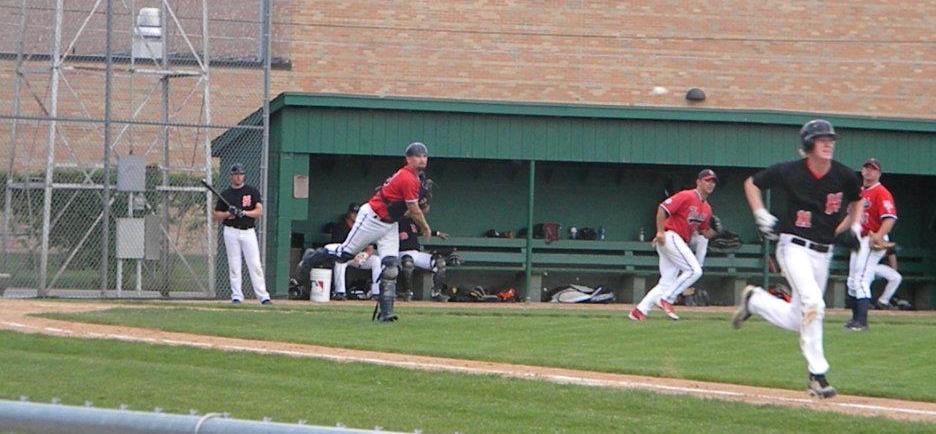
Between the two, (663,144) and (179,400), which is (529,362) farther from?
(663,144)

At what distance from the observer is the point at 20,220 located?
22328mm

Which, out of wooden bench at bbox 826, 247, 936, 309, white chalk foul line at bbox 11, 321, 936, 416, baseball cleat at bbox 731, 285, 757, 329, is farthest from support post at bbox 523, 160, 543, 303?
baseball cleat at bbox 731, 285, 757, 329

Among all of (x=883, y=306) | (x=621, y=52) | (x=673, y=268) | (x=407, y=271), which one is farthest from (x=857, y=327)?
(x=621, y=52)

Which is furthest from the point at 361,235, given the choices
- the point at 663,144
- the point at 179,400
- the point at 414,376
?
the point at 663,144

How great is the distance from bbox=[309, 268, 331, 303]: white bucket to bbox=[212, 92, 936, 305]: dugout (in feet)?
1.97

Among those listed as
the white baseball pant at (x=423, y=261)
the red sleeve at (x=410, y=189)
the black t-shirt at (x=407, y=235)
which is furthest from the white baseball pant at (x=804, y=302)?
the white baseball pant at (x=423, y=261)

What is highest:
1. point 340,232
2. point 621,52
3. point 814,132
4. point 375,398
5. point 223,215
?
point 621,52

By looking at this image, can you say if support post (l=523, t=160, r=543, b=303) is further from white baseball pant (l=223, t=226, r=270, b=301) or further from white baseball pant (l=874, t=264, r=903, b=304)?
white baseball pant (l=223, t=226, r=270, b=301)

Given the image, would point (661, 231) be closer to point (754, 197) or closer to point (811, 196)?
point (754, 197)

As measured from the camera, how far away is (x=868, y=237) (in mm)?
16406

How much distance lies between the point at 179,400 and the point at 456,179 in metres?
16.5

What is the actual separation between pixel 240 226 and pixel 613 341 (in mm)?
6874

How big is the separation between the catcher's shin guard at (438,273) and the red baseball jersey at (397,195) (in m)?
8.41

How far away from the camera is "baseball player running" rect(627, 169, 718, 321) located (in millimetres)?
16766
